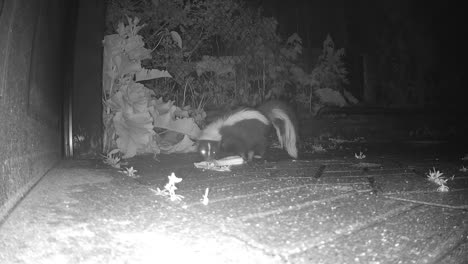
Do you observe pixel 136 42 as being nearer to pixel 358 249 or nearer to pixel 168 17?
pixel 168 17

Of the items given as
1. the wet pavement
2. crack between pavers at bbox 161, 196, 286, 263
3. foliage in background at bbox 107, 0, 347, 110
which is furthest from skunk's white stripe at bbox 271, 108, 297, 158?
crack between pavers at bbox 161, 196, 286, 263

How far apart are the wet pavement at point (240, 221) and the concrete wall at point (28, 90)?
12 cm

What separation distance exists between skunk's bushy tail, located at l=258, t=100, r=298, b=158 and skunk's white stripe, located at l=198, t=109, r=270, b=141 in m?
0.13

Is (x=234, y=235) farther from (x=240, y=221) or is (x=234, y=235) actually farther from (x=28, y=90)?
(x=28, y=90)

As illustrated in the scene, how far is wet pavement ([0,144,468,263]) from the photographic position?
1.09 metres

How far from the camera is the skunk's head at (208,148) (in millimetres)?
4398

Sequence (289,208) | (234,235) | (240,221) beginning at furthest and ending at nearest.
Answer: (289,208) < (240,221) < (234,235)

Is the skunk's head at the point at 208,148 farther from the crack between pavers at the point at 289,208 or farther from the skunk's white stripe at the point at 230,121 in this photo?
the crack between pavers at the point at 289,208

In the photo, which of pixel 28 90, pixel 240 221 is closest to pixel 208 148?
pixel 28 90

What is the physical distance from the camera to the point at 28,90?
1.92 metres

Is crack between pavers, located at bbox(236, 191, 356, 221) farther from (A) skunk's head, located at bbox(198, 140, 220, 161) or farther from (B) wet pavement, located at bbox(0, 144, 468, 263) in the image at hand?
(A) skunk's head, located at bbox(198, 140, 220, 161)

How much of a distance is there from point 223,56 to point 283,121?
1493 millimetres

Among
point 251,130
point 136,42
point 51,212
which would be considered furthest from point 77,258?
point 251,130

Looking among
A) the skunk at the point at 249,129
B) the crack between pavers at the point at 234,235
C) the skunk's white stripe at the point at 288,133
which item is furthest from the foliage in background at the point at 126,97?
the crack between pavers at the point at 234,235
